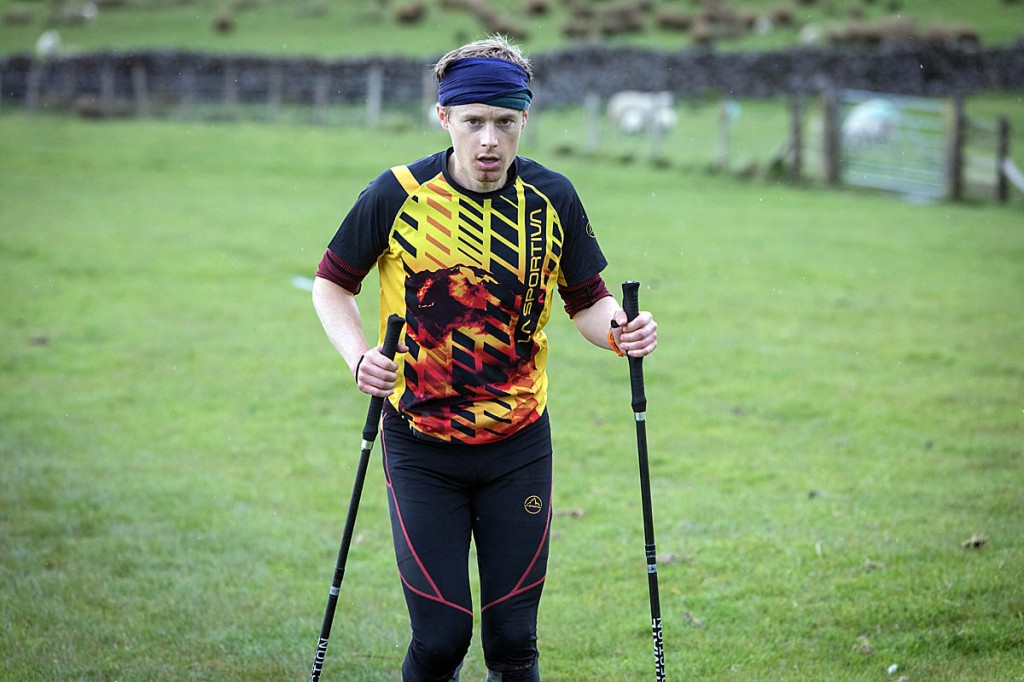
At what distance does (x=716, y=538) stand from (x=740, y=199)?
20050mm

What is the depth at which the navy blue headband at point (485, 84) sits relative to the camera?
458 centimetres

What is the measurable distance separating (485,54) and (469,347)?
116 cm

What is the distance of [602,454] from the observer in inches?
406

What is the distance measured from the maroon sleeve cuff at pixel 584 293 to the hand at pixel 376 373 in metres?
0.89

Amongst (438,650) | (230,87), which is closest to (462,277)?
(438,650)

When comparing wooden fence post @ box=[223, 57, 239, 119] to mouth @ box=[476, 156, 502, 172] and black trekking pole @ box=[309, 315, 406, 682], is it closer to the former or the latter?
black trekking pole @ box=[309, 315, 406, 682]

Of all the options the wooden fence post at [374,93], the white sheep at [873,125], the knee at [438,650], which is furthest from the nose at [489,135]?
the wooden fence post at [374,93]

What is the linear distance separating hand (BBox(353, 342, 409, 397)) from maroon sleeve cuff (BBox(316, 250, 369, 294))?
460 millimetres

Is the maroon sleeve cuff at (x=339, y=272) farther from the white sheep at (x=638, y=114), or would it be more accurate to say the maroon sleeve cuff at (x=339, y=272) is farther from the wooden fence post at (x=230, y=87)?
the wooden fence post at (x=230, y=87)

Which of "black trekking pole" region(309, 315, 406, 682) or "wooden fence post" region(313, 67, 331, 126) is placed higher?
"black trekking pole" region(309, 315, 406, 682)

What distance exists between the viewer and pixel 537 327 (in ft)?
15.9

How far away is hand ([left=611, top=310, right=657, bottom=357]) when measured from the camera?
15.8ft

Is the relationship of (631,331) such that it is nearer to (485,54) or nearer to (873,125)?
(485,54)

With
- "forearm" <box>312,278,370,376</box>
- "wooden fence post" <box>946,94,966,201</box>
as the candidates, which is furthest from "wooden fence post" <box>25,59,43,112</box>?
"forearm" <box>312,278,370,376</box>
